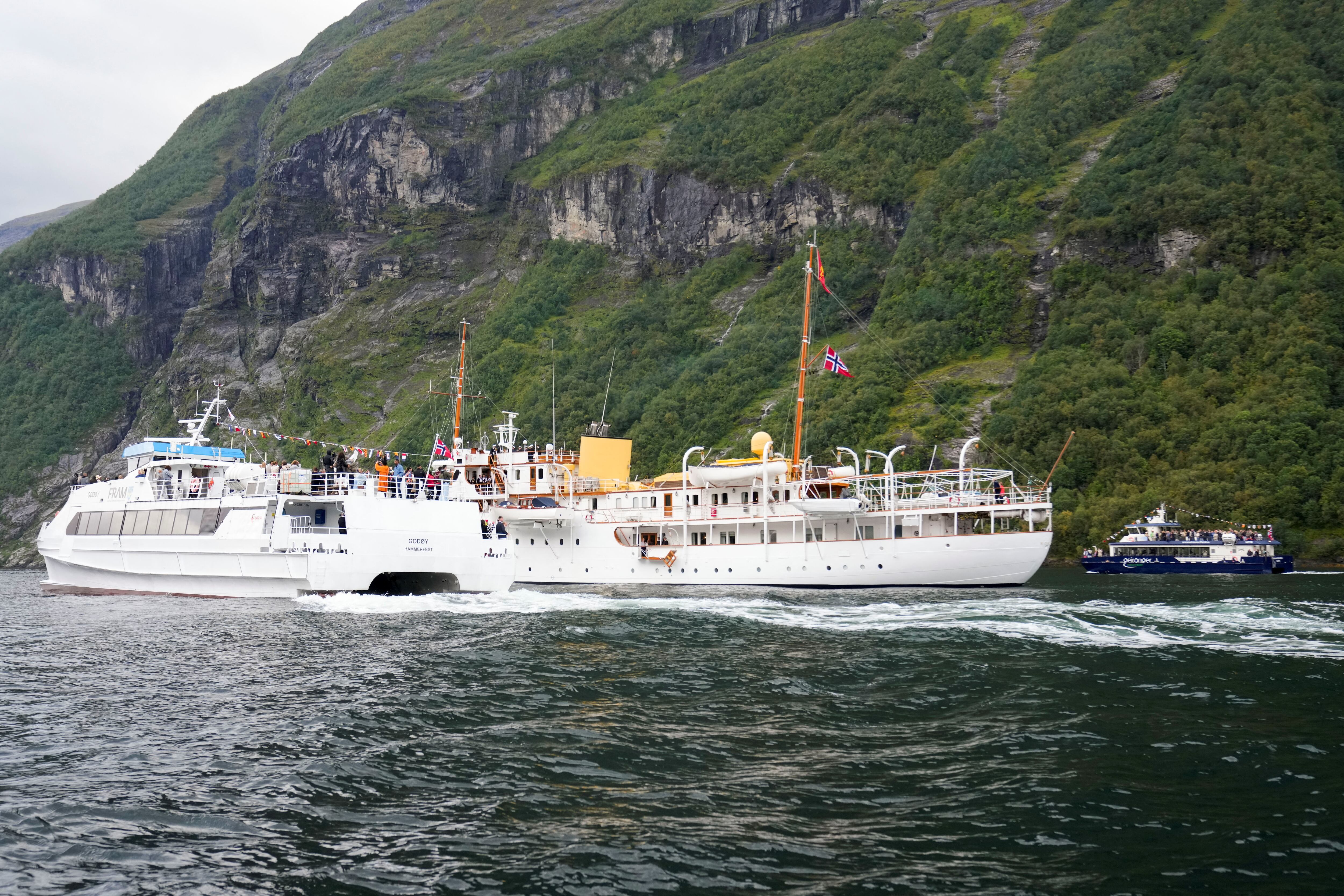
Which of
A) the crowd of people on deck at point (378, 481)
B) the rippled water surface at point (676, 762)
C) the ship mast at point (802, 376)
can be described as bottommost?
the rippled water surface at point (676, 762)

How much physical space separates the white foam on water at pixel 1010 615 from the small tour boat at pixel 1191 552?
2826cm

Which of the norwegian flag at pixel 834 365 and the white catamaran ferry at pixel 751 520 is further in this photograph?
the norwegian flag at pixel 834 365

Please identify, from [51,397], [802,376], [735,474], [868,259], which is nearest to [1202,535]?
[802,376]

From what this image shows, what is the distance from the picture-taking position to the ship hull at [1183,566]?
5975 centimetres

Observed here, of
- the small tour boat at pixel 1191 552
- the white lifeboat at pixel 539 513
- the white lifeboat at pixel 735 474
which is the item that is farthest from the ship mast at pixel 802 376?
the small tour boat at pixel 1191 552

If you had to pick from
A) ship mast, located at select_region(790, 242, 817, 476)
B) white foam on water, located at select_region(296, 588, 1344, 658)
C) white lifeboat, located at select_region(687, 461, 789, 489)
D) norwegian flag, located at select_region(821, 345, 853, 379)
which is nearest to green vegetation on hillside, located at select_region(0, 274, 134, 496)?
white lifeboat, located at select_region(687, 461, 789, 489)

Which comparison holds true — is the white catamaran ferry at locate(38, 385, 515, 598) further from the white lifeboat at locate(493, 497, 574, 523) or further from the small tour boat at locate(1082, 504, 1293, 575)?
the small tour boat at locate(1082, 504, 1293, 575)

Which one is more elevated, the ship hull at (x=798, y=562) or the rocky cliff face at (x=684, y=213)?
the rocky cliff face at (x=684, y=213)

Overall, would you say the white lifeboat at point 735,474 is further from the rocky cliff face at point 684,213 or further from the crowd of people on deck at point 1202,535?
the rocky cliff face at point 684,213

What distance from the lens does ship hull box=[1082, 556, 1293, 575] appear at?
196 ft

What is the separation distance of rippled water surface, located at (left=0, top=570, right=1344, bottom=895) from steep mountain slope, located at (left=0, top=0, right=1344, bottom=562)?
6126cm

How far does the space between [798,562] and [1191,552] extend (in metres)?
35.0

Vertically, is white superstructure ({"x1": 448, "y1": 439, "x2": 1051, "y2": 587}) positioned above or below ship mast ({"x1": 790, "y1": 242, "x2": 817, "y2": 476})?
below

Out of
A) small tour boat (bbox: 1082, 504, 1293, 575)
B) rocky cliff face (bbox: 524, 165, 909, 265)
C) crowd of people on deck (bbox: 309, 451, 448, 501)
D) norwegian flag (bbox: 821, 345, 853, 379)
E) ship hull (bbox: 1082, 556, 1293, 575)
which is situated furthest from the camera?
rocky cliff face (bbox: 524, 165, 909, 265)
